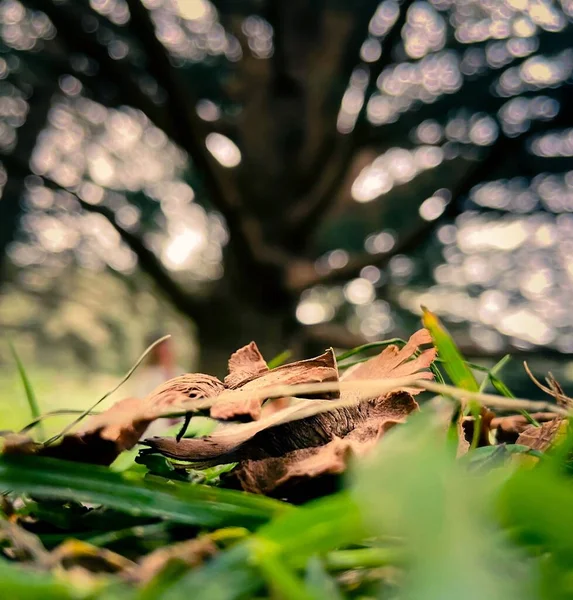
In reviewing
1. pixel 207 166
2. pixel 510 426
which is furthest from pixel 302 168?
pixel 510 426

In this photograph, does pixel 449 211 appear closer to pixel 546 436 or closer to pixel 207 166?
pixel 207 166

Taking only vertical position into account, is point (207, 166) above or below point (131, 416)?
above

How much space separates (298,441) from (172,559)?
7 cm

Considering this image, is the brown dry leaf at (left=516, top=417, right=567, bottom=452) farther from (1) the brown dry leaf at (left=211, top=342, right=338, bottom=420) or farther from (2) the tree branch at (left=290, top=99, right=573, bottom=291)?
(2) the tree branch at (left=290, top=99, right=573, bottom=291)

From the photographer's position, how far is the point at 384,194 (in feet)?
6.55

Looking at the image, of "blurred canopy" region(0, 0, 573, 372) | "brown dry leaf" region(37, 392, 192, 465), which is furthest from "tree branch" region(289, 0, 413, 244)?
"brown dry leaf" region(37, 392, 192, 465)

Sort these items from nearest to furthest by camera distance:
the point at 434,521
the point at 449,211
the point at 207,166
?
the point at 434,521 < the point at 207,166 < the point at 449,211

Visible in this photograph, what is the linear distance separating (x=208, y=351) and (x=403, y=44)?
47.8 inches

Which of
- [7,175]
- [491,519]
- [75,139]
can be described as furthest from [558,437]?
[75,139]

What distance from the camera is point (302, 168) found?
6.25 feet

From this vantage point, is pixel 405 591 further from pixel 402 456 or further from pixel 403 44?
pixel 403 44

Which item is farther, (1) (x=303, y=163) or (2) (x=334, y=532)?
(1) (x=303, y=163)

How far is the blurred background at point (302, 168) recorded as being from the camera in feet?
5.39

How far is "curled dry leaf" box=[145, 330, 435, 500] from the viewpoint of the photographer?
143 millimetres
